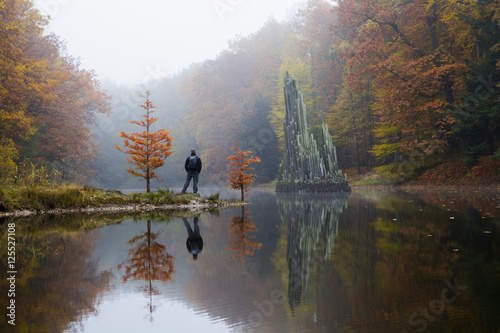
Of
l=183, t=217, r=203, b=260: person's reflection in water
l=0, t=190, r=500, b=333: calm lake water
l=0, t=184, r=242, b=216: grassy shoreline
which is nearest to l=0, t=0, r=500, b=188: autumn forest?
l=0, t=184, r=242, b=216: grassy shoreline

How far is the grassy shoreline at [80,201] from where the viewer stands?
11.5 meters

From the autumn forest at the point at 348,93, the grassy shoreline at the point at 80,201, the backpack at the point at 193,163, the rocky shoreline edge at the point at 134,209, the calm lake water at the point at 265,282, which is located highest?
the autumn forest at the point at 348,93

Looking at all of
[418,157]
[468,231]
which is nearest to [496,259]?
[468,231]

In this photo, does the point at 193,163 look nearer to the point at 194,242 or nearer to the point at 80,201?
the point at 80,201

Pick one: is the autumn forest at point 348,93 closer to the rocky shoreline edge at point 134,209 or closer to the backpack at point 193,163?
the rocky shoreline edge at point 134,209

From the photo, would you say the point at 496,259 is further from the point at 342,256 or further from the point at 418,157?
the point at 418,157

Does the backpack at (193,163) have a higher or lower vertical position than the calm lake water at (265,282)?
higher

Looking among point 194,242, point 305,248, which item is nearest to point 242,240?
point 194,242

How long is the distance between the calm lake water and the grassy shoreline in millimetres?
5568

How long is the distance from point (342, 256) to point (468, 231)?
2.82 m

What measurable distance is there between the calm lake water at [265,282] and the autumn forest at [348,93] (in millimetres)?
11094

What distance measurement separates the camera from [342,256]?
4.67 m

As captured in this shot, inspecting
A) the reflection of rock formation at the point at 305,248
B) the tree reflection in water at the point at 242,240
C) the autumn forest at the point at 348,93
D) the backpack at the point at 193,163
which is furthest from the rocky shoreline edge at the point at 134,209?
the reflection of rock formation at the point at 305,248

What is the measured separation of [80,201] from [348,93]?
2509 centimetres
